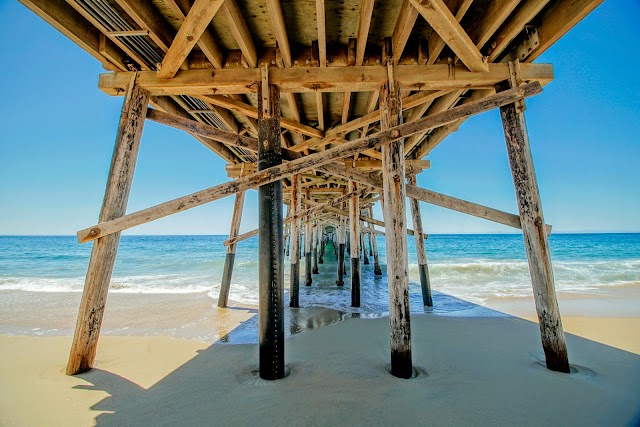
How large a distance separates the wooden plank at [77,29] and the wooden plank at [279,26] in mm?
2010

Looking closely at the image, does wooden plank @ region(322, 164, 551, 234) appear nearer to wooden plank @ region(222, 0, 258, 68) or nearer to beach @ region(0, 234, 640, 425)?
beach @ region(0, 234, 640, 425)

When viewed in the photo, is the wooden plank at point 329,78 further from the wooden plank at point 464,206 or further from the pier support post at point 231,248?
the pier support post at point 231,248

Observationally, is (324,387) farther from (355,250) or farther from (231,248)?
(355,250)

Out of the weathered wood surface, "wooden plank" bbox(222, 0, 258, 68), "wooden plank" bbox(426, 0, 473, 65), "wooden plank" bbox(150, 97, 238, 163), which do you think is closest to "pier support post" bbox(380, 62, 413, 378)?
the weathered wood surface

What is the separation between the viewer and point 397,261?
2883 mm

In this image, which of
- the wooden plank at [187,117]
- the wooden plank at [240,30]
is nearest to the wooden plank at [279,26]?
the wooden plank at [240,30]

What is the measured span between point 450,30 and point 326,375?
378cm

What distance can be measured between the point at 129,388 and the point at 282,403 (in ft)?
5.40

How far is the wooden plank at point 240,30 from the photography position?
261 cm

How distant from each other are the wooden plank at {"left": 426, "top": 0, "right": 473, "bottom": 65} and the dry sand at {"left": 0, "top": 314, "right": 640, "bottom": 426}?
3.64 meters

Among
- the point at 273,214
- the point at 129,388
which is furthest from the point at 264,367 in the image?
the point at 273,214

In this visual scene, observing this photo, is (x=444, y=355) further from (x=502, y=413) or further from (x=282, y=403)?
(x=282, y=403)

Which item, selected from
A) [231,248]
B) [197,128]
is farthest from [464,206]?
[231,248]

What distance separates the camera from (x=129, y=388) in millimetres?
2783
